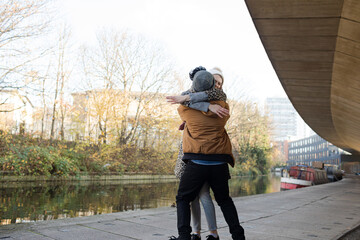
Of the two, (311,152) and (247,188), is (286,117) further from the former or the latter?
(247,188)

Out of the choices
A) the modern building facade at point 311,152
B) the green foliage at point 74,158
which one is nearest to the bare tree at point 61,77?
the green foliage at point 74,158

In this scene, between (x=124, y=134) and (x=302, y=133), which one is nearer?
(x=124, y=134)

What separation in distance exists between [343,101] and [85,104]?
1235 centimetres

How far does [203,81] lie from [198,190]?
0.88 metres

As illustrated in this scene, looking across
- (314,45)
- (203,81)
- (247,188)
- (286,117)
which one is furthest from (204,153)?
(286,117)

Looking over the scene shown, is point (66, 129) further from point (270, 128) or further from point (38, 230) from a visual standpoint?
point (270, 128)

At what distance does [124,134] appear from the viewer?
2003cm

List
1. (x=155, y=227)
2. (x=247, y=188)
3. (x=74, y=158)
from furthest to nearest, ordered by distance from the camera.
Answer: (x=247, y=188)
(x=74, y=158)
(x=155, y=227)

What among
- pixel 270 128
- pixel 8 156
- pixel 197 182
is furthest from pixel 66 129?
pixel 270 128

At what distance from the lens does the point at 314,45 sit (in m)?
6.38

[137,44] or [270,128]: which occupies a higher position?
[137,44]

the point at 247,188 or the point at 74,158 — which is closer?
the point at 74,158

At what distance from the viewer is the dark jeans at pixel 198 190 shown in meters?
2.62

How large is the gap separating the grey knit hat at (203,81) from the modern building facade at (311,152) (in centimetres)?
9471
